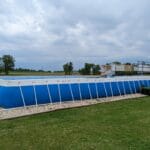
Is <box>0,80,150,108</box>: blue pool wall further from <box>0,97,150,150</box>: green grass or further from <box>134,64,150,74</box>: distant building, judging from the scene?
<box>134,64,150,74</box>: distant building

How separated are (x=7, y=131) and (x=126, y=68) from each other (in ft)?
108

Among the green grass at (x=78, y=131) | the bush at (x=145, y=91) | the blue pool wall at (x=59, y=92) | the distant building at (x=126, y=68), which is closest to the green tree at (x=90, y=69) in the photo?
the distant building at (x=126, y=68)

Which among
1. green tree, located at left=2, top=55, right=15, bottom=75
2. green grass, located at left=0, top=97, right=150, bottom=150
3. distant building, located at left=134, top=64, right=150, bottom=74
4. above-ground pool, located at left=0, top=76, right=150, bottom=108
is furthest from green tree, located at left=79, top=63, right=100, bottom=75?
green grass, located at left=0, top=97, right=150, bottom=150

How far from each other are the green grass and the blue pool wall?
9.43ft

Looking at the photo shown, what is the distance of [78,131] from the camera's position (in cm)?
839

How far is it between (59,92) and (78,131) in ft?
25.7

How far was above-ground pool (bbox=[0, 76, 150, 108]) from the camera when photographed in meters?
13.9

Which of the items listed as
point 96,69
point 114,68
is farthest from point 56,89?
point 96,69

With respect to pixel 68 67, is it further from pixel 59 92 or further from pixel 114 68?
pixel 59 92

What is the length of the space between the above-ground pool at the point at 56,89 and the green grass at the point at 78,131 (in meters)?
2.97

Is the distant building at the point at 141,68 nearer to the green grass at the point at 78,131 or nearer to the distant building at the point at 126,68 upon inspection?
the distant building at the point at 126,68

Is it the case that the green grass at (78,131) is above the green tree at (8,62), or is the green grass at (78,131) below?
below

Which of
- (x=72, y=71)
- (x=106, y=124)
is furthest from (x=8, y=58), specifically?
(x=106, y=124)

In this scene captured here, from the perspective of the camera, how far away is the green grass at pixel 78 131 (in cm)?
698
